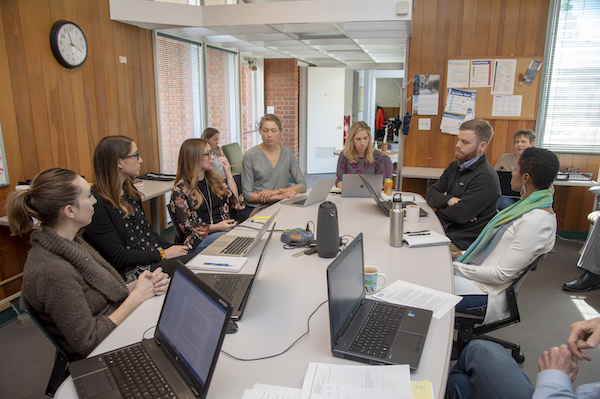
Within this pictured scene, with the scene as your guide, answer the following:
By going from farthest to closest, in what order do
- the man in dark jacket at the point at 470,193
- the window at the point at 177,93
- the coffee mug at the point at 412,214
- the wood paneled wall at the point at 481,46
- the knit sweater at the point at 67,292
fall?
1. the window at the point at 177,93
2. the wood paneled wall at the point at 481,46
3. the man in dark jacket at the point at 470,193
4. the coffee mug at the point at 412,214
5. the knit sweater at the point at 67,292

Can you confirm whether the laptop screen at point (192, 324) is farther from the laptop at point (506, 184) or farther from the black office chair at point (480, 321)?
the laptop at point (506, 184)

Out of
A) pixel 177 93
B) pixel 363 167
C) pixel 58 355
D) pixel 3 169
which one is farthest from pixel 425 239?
pixel 177 93

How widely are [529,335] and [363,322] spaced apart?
74.1 inches

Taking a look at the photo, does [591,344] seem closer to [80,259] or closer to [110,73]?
[80,259]

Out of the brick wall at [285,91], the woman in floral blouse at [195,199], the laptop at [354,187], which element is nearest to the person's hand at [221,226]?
the woman in floral blouse at [195,199]

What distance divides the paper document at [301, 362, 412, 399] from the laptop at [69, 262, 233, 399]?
0.91 feet

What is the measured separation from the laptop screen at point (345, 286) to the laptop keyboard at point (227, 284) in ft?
1.55

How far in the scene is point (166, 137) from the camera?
4844 mm

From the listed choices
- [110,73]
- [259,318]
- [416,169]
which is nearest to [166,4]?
[110,73]

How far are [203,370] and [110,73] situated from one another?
3660mm

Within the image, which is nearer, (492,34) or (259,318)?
(259,318)

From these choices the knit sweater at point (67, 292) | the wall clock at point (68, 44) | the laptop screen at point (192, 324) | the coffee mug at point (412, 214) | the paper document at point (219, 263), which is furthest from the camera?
the wall clock at point (68, 44)

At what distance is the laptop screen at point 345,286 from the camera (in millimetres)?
1160

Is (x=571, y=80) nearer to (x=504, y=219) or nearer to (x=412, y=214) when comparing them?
(x=412, y=214)
